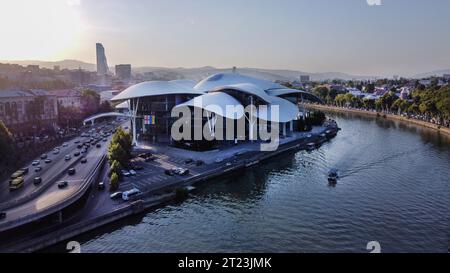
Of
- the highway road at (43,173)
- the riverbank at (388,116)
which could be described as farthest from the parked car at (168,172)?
the riverbank at (388,116)

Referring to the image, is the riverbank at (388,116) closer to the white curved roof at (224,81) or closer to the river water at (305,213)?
the river water at (305,213)

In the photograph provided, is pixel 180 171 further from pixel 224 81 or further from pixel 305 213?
pixel 224 81

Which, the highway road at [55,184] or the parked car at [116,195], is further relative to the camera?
the parked car at [116,195]

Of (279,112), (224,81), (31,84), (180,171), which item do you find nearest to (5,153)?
(180,171)

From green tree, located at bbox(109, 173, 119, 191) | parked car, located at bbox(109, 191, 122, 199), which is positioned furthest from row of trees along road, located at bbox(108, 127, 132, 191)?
parked car, located at bbox(109, 191, 122, 199)

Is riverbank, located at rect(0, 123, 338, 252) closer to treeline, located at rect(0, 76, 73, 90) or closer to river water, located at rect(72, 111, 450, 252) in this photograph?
river water, located at rect(72, 111, 450, 252)

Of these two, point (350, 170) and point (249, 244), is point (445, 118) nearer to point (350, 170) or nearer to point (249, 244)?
point (350, 170)
